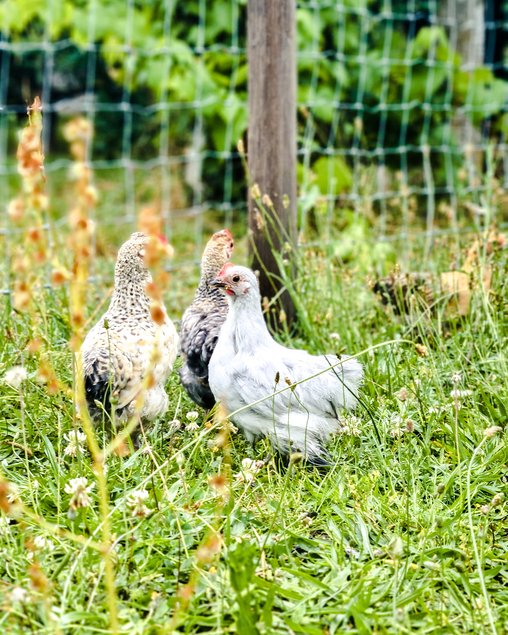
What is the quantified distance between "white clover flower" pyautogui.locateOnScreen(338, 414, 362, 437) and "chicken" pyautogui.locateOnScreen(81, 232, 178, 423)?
1.97 ft

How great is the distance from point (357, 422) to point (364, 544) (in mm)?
576

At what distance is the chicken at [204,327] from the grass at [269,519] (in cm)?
13

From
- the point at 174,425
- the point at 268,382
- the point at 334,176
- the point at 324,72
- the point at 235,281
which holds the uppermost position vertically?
the point at 324,72

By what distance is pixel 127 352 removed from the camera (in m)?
2.84

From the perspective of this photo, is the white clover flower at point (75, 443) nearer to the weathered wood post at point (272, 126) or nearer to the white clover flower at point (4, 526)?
the white clover flower at point (4, 526)

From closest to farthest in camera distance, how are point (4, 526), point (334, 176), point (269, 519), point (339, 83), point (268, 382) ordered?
point (4, 526) < point (269, 519) < point (268, 382) < point (334, 176) < point (339, 83)

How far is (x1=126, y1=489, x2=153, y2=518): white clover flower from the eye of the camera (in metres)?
2.06

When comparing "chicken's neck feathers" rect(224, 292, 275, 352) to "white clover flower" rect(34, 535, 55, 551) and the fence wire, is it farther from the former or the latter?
the fence wire

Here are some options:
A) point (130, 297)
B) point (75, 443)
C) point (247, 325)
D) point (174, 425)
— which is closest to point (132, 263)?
point (130, 297)

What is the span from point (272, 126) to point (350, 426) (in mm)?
1645

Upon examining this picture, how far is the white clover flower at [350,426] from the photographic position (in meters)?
2.84

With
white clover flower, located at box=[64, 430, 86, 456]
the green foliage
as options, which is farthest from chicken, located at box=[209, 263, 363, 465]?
the green foliage

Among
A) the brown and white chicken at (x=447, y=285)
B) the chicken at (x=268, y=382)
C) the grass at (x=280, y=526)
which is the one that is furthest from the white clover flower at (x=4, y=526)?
the brown and white chicken at (x=447, y=285)

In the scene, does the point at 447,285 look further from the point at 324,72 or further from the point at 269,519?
the point at 324,72
